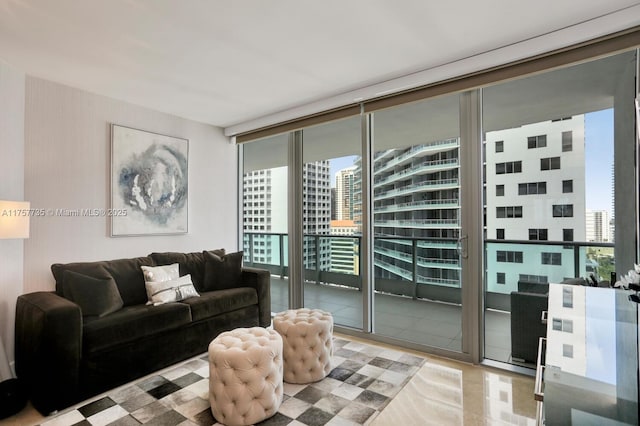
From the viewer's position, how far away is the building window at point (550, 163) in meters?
2.66

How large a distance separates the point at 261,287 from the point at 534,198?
2.82 metres

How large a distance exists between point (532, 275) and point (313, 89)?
8.70 ft

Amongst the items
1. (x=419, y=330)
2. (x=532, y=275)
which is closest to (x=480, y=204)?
(x=532, y=275)

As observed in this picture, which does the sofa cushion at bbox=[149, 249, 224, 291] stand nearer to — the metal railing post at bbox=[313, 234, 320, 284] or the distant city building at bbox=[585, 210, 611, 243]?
the metal railing post at bbox=[313, 234, 320, 284]

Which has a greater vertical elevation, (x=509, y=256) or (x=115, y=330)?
(x=509, y=256)

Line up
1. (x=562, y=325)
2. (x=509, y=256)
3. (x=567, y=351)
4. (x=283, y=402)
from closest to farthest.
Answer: (x=567, y=351) → (x=562, y=325) → (x=283, y=402) → (x=509, y=256)

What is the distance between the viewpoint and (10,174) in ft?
9.11

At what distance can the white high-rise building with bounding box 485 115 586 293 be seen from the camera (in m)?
2.59

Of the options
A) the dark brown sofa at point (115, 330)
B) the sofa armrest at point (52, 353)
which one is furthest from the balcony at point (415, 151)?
the sofa armrest at point (52, 353)

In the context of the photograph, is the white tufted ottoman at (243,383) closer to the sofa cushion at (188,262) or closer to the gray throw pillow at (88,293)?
the gray throw pillow at (88,293)

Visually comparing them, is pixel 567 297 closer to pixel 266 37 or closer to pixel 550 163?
pixel 550 163

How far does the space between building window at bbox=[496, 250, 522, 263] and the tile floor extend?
36.2 inches

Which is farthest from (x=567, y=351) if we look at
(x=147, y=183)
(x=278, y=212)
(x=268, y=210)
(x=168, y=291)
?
(x=147, y=183)

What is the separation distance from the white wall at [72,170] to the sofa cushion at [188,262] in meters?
0.44
